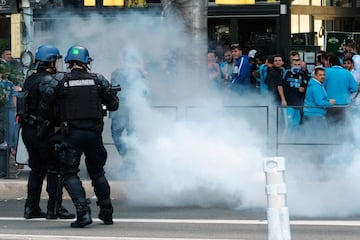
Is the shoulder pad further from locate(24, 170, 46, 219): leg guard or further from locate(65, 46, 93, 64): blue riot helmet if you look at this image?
locate(24, 170, 46, 219): leg guard

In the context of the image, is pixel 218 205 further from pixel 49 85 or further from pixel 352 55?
pixel 352 55

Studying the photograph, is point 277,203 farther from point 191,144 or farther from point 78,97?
point 191,144

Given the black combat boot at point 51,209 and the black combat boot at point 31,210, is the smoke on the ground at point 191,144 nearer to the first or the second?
the black combat boot at point 51,209

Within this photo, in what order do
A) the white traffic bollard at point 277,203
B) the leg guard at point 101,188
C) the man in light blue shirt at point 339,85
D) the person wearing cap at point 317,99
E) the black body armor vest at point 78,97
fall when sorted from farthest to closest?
the man in light blue shirt at point 339,85, the person wearing cap at point 317,99, the leg guard at point 101,188, the black body armor vest at point 78,97, the white traffic bollard at point 277,203

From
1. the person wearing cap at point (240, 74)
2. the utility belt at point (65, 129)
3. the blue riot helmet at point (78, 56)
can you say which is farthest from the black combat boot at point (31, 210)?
the person wearing cap at point (240, 74)

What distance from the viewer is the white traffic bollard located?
6008mm

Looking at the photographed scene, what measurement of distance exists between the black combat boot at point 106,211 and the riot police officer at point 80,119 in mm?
39

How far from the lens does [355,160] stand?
1007 cm

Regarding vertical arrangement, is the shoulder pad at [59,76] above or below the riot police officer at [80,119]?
above

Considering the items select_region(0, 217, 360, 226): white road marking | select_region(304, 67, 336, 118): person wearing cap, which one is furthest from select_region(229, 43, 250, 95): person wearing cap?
select_region(0, 217, 360, 226): white road marking

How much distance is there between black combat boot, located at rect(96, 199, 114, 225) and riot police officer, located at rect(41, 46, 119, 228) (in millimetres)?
39

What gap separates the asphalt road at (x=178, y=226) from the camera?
816 centimetres

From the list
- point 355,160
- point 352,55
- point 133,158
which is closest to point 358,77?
point 352,55

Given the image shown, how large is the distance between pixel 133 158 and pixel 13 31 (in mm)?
3578
